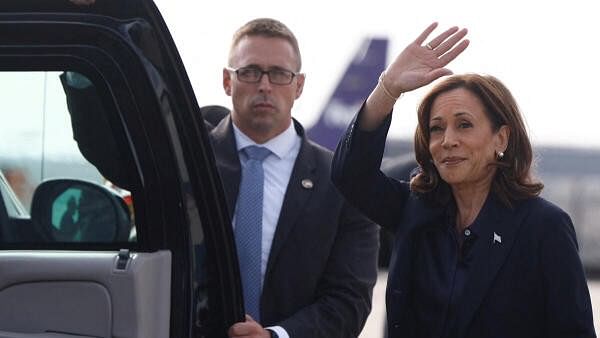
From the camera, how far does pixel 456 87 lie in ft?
10.1

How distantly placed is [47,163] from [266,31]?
→ 1203 millimetres

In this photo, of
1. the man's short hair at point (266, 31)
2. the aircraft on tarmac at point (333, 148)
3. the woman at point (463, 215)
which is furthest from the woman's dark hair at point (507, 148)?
the man's short hair at point (266, 31)

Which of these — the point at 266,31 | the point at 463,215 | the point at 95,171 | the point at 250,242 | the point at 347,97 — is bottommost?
the point at 250,242

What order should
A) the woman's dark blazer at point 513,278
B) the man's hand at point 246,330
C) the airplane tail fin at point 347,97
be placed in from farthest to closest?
the airplane tail fin at point 347,97 → the woman's dark blazer at point 513,278 → the man's hand at point 246,330

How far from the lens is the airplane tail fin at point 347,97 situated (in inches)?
399

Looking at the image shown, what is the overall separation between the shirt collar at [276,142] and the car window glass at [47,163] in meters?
1.02

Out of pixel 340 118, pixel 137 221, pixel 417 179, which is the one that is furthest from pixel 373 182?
pixel 340 118

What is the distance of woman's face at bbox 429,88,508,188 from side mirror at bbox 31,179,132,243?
82 cm

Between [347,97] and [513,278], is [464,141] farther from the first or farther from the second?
[347,97]

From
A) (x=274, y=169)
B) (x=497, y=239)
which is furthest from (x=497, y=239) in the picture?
(x=274, y=169)

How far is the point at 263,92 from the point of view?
11.7 feet

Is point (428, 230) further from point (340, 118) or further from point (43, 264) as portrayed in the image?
point (340, 118)

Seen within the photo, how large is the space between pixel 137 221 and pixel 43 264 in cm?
20

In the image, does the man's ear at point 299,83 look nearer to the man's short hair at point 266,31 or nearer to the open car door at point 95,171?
the man's short hair at point 266,31
